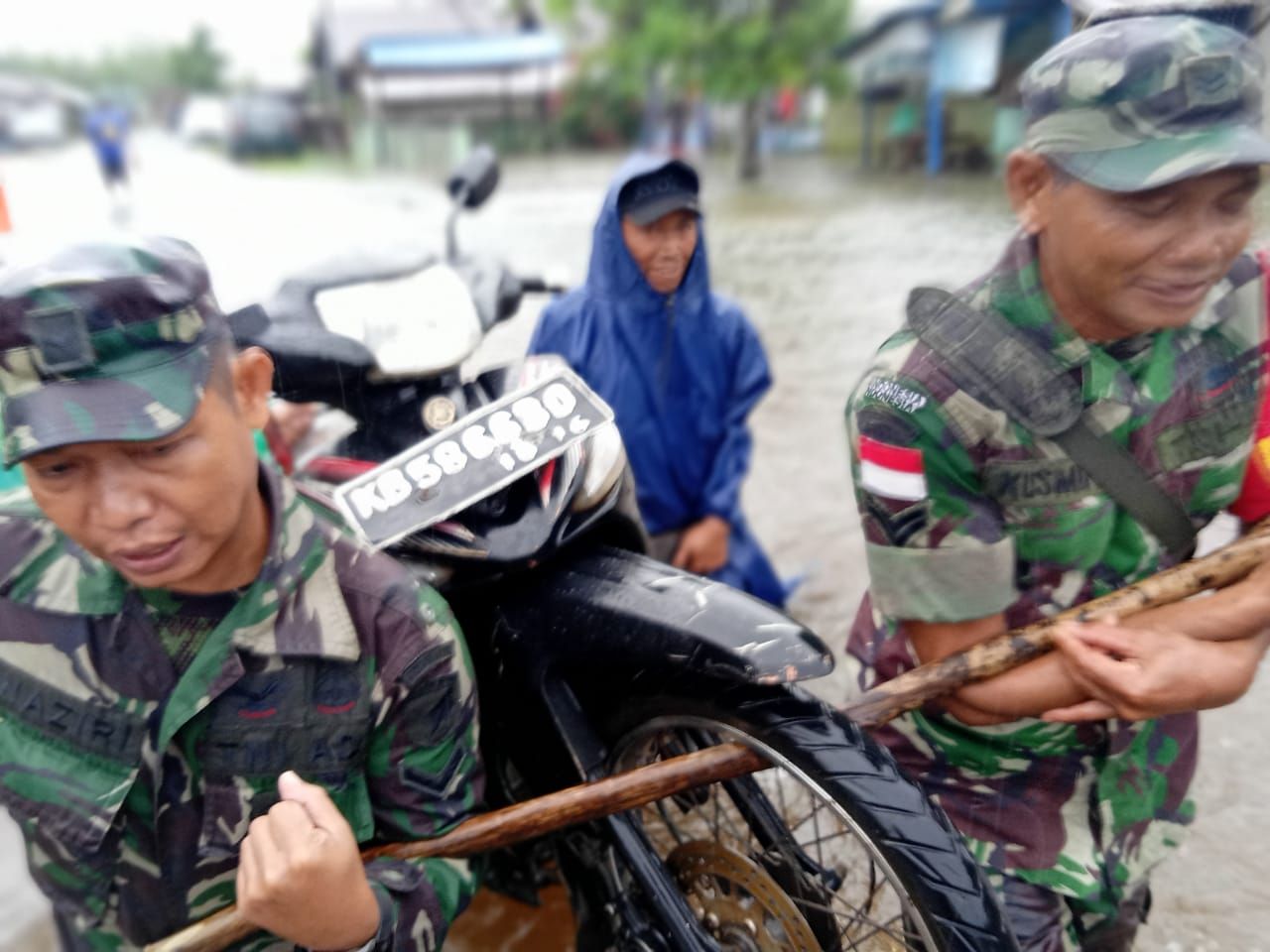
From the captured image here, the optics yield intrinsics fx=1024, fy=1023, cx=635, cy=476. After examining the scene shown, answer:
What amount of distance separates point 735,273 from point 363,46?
26.8m

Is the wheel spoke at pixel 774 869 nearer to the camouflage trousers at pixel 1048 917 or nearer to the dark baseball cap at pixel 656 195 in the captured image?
the camouflage trousers at pixel 1048 917

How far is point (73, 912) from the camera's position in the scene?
59.7 inches

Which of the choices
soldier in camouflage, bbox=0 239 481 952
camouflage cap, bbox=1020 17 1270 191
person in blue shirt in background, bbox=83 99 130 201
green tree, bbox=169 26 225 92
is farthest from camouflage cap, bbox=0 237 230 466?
green tree, bbox=169 26 225 92

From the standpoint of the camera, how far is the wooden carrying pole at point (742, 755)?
131 centimetres

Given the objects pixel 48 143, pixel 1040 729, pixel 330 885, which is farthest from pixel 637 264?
pixel 48 143

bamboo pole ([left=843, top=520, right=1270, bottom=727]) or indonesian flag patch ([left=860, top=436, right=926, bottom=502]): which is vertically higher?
indonesian flag patch ([left=860, top=436, right=926, bottom=502])

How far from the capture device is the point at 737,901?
1.60 meters

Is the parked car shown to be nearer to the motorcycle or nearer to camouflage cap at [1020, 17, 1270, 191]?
the motorcycle

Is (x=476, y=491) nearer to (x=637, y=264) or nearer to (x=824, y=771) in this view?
(x=824, y=771)

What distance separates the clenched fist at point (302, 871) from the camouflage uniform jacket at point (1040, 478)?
30.9 inches

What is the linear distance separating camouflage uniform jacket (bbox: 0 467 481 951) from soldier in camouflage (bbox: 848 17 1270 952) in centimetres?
69

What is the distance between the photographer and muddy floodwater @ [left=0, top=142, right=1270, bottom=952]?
2121 millimetres

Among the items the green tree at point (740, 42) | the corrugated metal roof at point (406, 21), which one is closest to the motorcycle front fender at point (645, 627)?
the green tree at point (740, 42)

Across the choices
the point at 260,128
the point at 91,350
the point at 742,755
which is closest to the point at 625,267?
the point at 742,755
